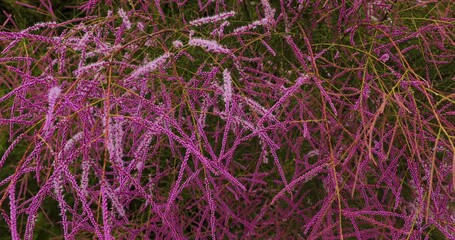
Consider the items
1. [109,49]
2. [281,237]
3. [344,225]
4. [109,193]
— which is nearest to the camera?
[109,193]

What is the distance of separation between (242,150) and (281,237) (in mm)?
350

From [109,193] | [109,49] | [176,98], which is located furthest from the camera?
[176,98]

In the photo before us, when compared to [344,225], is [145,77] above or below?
above

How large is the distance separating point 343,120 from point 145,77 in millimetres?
595

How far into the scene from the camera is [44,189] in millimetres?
1137

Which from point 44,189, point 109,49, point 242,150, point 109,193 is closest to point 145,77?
point 109,49

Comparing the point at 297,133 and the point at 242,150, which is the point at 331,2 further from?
the point at 242,150

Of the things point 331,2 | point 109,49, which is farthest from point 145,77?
point 331,2

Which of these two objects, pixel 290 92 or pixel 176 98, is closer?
pixel 290 92

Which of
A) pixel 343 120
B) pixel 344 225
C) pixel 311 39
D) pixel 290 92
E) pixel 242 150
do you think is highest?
pixel 290 92

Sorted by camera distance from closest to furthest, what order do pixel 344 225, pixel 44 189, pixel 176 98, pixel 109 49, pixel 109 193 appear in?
pixel 44 189 → pixel 109 193 → pixel 109 49 → pixel 176 98 → pixel 344 225

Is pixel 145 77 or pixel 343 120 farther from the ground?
pixel 145 77

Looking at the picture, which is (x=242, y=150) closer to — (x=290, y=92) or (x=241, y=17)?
(x=241, y=17)

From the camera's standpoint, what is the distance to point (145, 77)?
60.9 inches
